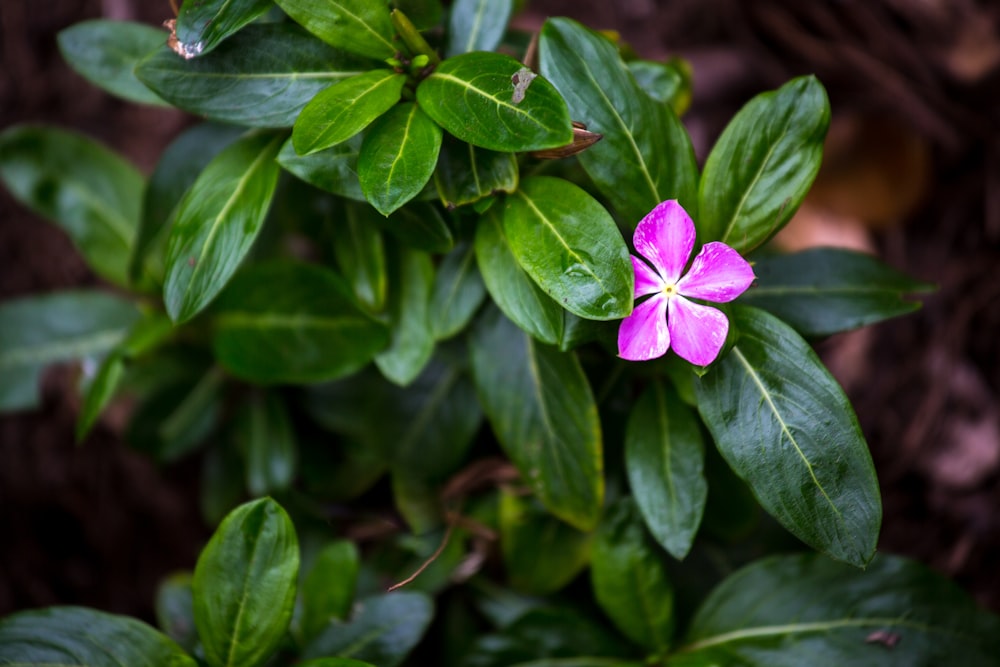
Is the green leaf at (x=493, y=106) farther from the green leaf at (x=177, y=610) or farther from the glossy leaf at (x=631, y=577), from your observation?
the green leaf at (x=177, y=610)

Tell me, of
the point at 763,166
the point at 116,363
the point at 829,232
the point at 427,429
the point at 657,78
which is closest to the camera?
the point at 763,166

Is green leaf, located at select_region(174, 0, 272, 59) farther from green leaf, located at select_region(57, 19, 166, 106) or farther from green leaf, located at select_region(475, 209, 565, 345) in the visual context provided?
green leaf, located at select_region(475, 209, 565, 345)

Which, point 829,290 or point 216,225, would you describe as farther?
point 829,290

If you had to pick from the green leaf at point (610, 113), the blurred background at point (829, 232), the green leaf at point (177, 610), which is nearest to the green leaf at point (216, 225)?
the green leaf at point (610, 113)

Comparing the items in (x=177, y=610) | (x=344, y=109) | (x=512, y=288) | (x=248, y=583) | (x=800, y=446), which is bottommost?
(x=177, y=610)

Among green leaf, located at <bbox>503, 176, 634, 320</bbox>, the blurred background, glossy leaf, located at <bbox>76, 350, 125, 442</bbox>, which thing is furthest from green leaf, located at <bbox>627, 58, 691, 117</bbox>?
glossy leaf, located at <bbox>76, 350, 125, 442</bbox>

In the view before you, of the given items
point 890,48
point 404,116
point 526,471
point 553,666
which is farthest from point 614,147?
point 890,48

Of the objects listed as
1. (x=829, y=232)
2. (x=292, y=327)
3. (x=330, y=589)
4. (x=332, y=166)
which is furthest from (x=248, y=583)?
(x=829, y=232)

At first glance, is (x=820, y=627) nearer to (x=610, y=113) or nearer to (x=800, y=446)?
(x=800, y=446)
